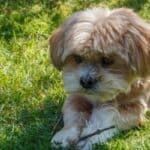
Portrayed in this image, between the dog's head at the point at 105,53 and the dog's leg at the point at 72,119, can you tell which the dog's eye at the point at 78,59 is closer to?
the dog's head at the point at 105,53

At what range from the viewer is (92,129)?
568 centimetres

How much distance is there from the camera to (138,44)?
5.41m

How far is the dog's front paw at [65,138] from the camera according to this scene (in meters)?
5.56

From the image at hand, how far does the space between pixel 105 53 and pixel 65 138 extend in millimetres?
798

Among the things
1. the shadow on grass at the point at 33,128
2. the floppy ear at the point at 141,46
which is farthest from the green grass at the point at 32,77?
the floppy ear at the point at 141,46

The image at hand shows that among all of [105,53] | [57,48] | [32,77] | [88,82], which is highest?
[105,53]

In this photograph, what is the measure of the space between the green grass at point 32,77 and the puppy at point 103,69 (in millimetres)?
178

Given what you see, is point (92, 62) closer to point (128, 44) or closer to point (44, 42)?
point (128, 44)

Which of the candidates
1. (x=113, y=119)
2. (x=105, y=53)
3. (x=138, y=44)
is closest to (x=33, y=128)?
(x=113, y=119)

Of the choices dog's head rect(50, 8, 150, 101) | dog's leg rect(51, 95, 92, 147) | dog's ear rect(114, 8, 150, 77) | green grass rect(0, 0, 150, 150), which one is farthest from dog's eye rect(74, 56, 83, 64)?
green grass rect(0, 0, 150, 150)

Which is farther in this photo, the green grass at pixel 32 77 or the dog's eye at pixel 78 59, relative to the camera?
the green grass at pixel 32 77

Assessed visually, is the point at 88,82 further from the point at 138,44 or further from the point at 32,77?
the point at 32,77

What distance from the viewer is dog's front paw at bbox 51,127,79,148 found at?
5.56 meters

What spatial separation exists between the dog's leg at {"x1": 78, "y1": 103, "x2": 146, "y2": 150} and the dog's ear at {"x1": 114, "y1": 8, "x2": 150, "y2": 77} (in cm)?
43
